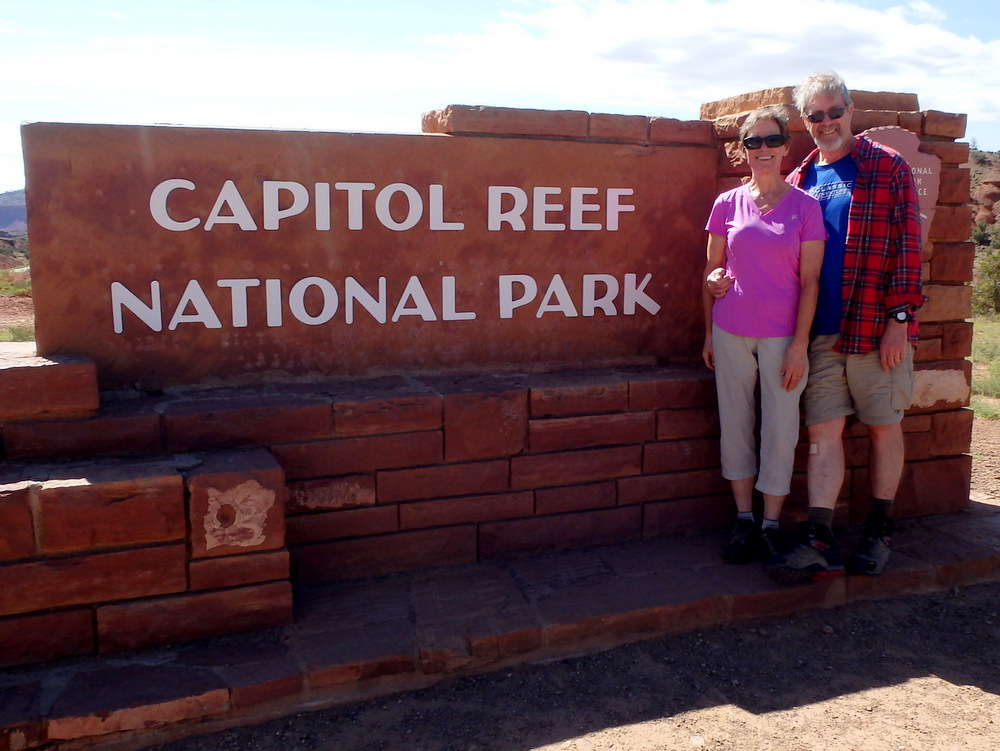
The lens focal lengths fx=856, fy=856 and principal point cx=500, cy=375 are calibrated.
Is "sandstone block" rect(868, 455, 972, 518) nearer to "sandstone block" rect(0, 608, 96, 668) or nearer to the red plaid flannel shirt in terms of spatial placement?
the red plaid flannel shirt

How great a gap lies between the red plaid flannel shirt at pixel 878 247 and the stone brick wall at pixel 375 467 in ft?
2.12

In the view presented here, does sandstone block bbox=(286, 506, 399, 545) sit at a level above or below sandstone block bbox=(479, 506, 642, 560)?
above

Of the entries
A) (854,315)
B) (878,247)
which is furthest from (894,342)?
(878,247)

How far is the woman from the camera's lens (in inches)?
129

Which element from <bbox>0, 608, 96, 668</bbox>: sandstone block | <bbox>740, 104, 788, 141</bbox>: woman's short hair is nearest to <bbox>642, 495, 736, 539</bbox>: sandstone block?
<bbox>740, 104, 788, 141</bbox>: woman's short hair

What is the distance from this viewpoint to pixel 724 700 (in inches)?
111

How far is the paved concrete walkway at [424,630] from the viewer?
2.54 m

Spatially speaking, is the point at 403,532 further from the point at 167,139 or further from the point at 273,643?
the point at 167,139

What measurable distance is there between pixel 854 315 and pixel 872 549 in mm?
993

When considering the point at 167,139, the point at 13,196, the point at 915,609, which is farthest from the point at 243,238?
the point at 13,196

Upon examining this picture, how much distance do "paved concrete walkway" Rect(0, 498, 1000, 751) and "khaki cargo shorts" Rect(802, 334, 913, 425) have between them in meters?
0.68

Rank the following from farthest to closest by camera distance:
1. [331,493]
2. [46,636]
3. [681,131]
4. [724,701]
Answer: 1. [681,131]
2. [331,493]
3. [724,701]
4. [46,636]

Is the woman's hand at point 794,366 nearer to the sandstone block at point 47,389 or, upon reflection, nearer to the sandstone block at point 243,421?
the sandstone block at point 243,421

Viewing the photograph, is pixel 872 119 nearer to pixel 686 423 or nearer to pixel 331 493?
pixel 686 423
